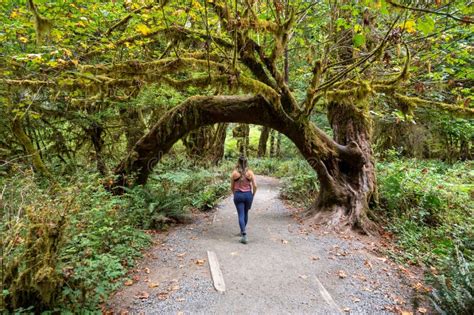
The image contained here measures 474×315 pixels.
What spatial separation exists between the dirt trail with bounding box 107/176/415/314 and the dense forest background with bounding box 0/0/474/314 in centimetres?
56

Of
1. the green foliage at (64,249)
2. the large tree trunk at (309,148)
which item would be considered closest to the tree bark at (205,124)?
the large tree trunk at (309,148)

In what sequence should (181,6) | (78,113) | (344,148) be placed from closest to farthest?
(181,6) < (344,148) < (78,113)

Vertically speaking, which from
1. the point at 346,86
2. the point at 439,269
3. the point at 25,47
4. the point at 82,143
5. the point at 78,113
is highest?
the point at 25,47

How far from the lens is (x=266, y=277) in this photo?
486cm

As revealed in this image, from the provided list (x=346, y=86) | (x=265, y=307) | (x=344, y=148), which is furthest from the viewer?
(x=344, y=148)

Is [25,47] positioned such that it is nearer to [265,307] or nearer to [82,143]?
[82,143]

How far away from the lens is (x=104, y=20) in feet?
22.9

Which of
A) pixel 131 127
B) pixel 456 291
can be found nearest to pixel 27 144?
pixel 131 127

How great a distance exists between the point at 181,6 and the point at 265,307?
265 inches

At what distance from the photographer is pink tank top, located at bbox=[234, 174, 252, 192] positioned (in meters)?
6.62

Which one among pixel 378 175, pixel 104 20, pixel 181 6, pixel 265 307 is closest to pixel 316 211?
pixel 378 175

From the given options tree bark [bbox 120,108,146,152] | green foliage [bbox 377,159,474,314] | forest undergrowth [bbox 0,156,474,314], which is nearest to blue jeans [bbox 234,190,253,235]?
forest undergrowth [bbox 0,156,474,314]

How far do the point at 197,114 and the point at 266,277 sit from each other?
482 cm

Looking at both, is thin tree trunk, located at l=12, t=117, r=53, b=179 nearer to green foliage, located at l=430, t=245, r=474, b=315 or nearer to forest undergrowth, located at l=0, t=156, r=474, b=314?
forest undergrowth, located at l=0, t=156, r=474, b=314
